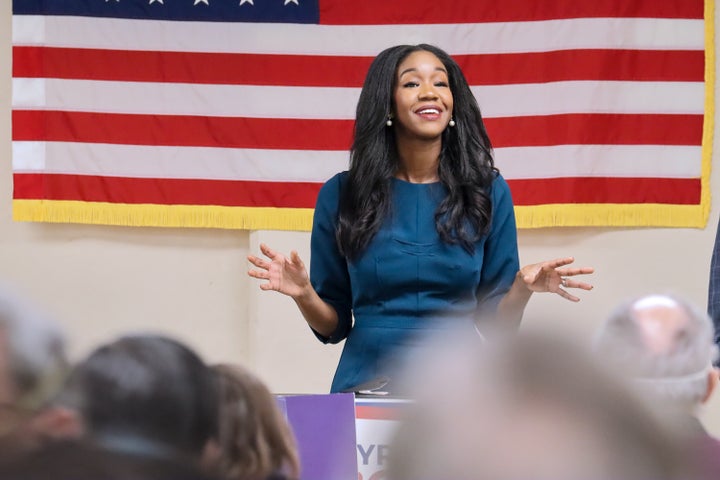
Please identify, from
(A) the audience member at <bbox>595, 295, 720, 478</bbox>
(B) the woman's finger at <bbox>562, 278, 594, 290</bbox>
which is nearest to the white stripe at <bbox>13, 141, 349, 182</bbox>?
(B) the woman's finger at <bbox>562, 278, 594, 290</bbox>

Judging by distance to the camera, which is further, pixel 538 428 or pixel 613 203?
pixel 613 203

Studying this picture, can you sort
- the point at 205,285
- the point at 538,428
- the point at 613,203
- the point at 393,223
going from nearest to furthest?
the point at 538,428
the point at 393,223
the point at 613,203
the point at 205,285

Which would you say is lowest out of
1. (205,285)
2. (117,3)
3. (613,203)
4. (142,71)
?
(205,285)

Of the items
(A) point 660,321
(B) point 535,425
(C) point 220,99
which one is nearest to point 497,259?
(A) point 660,321

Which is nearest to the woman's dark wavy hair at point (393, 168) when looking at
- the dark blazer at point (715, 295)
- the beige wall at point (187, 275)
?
the dark blazer at point (715, 295)

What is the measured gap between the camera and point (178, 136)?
148 inches

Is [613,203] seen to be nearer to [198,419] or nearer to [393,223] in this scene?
[393,223]

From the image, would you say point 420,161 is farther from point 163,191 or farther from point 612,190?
point 163,191

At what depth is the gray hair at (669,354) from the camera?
0.76m

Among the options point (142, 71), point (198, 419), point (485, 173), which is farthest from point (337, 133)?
point (198, 419)

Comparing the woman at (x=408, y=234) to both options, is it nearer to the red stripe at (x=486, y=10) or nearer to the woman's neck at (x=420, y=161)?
the woman's neck at (x=420, y=161)

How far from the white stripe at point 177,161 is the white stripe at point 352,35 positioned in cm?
35

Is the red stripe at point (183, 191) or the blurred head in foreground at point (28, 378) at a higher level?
the blurred head in foreground at point (28, 378)

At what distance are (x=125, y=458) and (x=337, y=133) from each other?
3085mm
